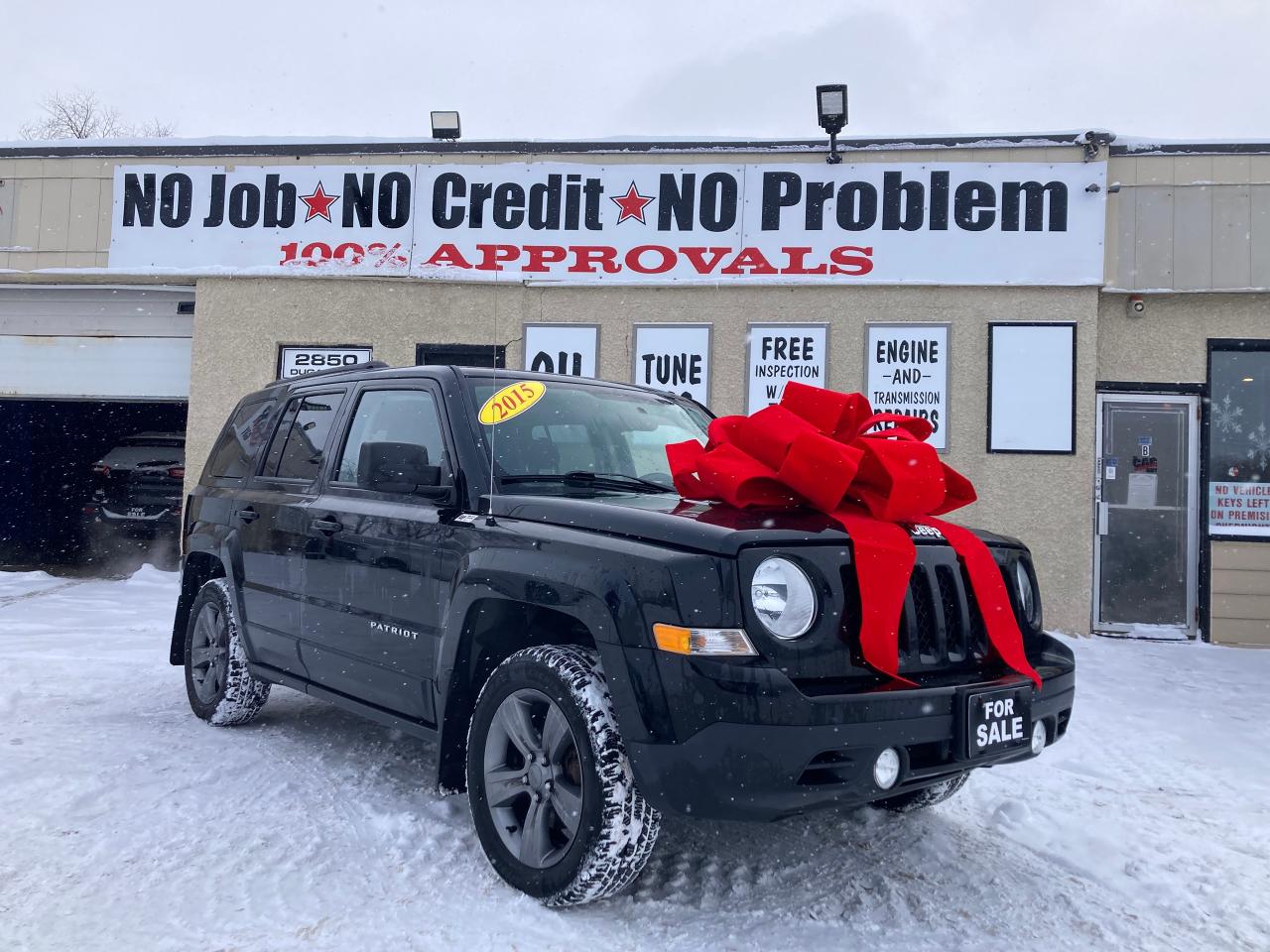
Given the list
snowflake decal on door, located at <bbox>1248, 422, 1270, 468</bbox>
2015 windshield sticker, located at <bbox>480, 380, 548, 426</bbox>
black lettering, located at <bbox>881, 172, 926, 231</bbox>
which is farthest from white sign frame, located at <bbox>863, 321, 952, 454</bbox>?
2015 windshield sticker, located at <bbox>480, 380, 548, 426</bbox>

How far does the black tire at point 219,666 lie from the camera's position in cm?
496

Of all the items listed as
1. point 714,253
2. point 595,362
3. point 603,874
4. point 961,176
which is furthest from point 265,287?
point 603,874

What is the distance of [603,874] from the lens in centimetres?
286

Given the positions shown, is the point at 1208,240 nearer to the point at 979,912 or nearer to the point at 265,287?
the point at 979,912

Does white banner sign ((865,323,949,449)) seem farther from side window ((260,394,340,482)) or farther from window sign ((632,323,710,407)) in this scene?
side window ((260,394,340,482))

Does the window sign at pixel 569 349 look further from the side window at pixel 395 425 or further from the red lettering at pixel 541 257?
the side window at pixel 395 425

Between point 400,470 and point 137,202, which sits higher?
point 137,202

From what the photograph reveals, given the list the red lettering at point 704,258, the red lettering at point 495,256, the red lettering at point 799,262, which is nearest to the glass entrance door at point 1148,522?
the red lettering at point 799,262

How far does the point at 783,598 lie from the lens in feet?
9.12

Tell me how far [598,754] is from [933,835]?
64.7 inches

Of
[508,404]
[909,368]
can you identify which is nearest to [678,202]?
[909,368]

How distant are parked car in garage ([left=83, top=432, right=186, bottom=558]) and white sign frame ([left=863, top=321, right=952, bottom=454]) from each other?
327 inches

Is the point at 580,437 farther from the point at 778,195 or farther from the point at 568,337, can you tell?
the point at 778,195

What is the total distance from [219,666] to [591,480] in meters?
2.58
